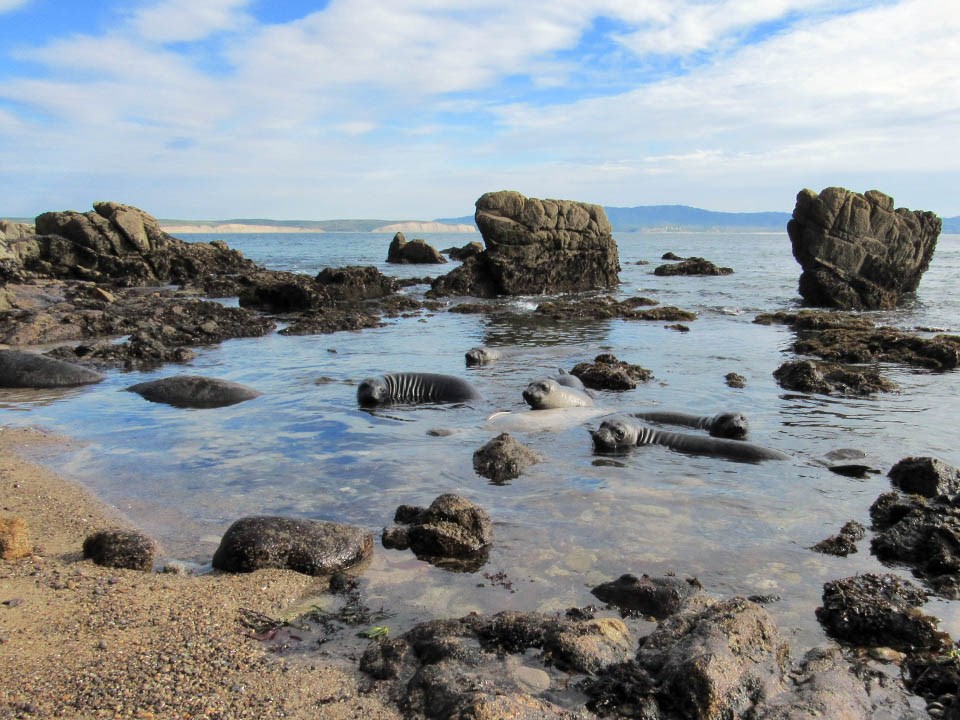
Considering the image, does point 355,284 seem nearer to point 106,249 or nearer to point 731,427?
point 106,249

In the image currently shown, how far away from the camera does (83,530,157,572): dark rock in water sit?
5.26m

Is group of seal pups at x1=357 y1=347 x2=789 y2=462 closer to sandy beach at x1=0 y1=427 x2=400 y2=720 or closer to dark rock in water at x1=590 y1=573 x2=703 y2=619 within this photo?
dark rock in water at x1=590 y1=573 x2=703 y2=619

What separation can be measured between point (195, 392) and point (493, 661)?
8528 mm

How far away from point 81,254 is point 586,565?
3486 centimetres

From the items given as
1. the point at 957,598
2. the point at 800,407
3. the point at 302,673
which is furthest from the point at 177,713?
the point at 800,407

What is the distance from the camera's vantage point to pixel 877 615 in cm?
462

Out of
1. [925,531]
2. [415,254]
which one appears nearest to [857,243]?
[925,531]

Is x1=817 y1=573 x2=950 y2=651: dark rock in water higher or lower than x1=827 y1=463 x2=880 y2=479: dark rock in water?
above

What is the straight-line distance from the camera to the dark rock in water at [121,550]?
207 inches

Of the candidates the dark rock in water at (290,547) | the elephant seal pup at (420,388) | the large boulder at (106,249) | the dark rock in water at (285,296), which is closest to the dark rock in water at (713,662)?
the dark rock in water at (290,547)

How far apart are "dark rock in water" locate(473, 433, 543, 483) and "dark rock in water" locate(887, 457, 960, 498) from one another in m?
3.81

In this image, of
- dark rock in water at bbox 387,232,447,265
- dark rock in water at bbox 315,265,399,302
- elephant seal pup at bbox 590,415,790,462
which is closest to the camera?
elephant seal pup at bbox 590,415,790,462

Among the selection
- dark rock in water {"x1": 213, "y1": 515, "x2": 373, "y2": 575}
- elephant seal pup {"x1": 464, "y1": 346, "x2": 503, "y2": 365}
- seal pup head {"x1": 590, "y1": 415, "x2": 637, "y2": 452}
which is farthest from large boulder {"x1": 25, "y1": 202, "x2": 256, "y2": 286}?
dark rock in water {"x1": 213, "y1": 515, "x2": 373, "y2": 575}

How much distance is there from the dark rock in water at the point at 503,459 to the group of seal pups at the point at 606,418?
1159 millimetres
